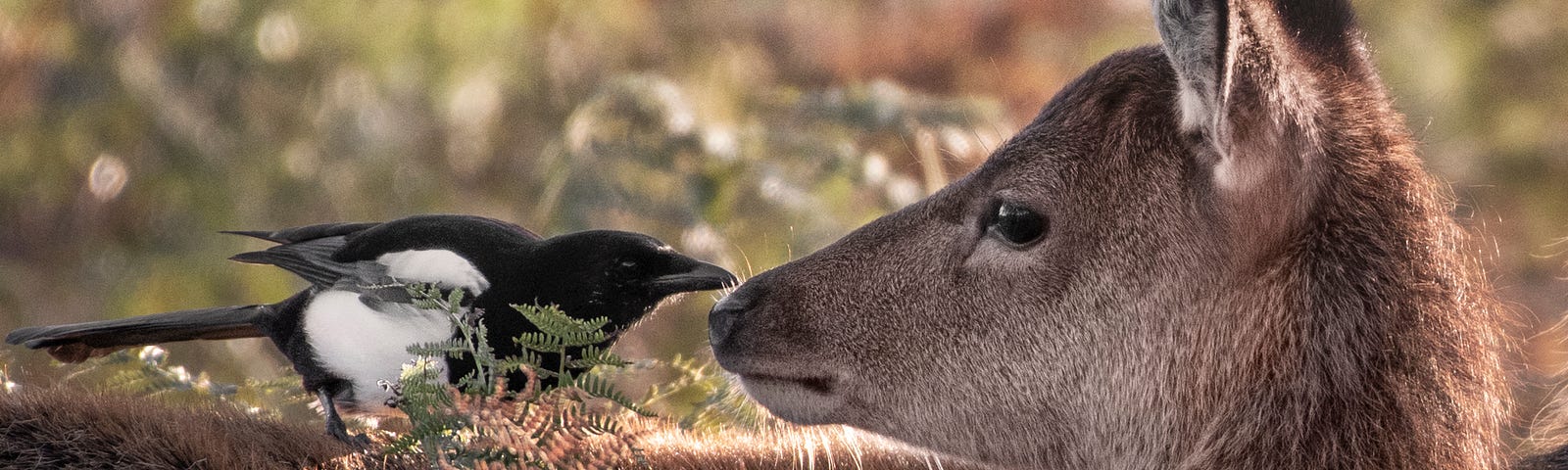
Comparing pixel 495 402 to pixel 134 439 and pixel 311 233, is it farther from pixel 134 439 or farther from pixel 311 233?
pixel 311 233

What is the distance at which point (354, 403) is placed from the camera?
2344mm

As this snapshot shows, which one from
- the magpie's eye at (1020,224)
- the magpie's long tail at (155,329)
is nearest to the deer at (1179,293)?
the magpie's eye at (1020,224)

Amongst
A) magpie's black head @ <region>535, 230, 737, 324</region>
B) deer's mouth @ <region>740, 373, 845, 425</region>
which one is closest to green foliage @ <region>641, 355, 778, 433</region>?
deer's mouth @ <region>740, 373, 845, 425</region>

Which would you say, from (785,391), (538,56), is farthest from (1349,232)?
(538,56)

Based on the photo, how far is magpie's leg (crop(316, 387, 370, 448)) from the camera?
82.5 inches

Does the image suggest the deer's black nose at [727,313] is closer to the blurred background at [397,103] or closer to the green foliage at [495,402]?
the green foliage at [495,402]

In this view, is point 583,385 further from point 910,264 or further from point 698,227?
point 698,227

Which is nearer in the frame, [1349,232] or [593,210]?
[1349,232]

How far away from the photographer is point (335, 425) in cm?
224

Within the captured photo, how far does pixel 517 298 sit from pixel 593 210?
246 cm

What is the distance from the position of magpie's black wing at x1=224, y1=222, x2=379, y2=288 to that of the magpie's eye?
100 centimetres

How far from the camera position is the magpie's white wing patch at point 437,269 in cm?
224

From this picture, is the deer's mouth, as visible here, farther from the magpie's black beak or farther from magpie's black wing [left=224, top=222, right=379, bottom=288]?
magpie's black wing [left=224, top=222, right=379, bottom=288]

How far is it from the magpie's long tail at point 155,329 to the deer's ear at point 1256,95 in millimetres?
1489
